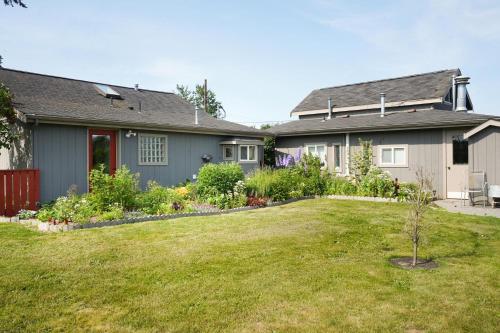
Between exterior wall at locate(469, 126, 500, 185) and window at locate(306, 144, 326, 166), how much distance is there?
660cm

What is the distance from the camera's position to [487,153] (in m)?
12.9

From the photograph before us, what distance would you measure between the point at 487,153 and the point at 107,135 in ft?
39.5

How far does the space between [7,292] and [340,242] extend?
5.03 meters

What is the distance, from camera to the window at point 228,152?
1755 centimetres

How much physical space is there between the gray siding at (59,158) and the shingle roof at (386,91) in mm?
17458

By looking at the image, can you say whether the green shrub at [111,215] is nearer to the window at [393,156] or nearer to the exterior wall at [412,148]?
the exterior wall at [412,148]

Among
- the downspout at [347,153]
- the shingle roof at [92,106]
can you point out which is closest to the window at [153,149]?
the shingle roof at [92,106]

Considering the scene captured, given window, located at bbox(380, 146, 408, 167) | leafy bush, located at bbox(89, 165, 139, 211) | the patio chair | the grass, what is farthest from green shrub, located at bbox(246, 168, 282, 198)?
the patio chair

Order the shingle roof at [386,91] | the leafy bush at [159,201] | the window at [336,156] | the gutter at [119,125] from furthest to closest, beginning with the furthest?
1. the shingle roof at [386,91]
2. the window at [336,156]
3. the gutter at [119,125]
4. the leafy bush at [159,201]

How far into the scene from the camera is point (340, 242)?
7.24 m

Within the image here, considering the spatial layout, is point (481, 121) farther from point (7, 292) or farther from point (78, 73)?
point (78, 73)

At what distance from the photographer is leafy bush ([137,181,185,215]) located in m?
10.3

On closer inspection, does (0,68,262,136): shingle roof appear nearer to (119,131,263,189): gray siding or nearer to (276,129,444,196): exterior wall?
(119,131,263,189): gray siding

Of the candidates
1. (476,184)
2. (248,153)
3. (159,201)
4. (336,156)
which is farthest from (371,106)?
(159,201)
